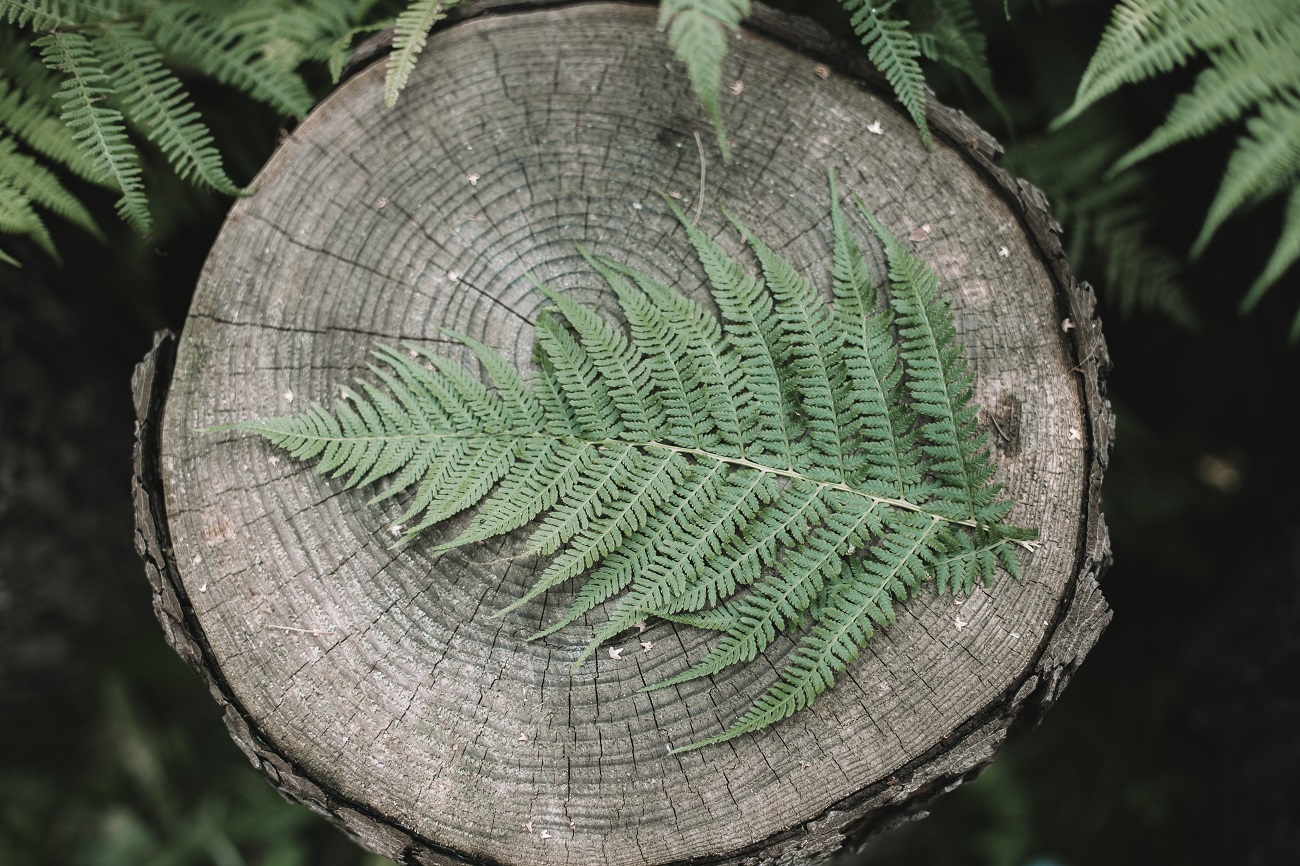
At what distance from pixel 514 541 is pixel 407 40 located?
1.29m

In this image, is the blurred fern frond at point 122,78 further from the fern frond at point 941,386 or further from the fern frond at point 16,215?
the fern frond at point 941,386

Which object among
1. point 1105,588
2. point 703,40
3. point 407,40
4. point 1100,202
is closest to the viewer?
point 703,40

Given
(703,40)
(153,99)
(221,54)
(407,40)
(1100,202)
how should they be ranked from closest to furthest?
(703,40) < (407,40) < (153,99) < (221,54) < (1100,202)

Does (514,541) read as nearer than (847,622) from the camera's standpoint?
No

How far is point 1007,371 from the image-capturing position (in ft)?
6.73

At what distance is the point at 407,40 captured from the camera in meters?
2.01

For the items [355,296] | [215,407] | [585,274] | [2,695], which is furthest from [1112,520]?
[2,695]

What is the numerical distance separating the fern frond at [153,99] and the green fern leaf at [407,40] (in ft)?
1.59

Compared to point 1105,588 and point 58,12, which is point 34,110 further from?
point 1105,588

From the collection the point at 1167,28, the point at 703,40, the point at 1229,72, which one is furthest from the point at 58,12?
the point at 1229,72

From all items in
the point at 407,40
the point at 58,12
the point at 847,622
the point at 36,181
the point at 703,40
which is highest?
the point at 703,40

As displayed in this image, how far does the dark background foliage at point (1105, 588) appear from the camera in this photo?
2883mm

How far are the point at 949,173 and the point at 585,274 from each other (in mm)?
993

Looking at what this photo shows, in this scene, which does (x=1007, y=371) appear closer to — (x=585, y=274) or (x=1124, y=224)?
(x=585, y=274)
